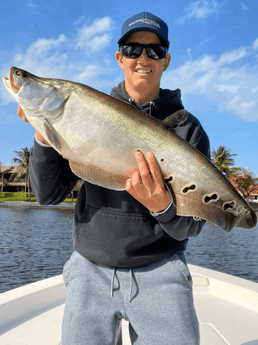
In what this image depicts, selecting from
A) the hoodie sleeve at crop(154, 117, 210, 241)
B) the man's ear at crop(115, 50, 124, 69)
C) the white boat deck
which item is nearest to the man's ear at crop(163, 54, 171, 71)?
the man's ear at crop(115, 50, 124, 69)

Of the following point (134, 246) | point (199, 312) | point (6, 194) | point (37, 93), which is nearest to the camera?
point (37, 93)

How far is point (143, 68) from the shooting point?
91.7 inches

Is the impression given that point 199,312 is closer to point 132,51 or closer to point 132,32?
point 132,51

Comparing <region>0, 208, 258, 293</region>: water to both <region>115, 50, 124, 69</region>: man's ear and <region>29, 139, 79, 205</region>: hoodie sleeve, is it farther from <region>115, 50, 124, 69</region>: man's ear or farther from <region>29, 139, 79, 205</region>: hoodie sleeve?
<region>115, 50, 124, 69</region>: man's ear

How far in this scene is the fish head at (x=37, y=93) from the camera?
1.96 m

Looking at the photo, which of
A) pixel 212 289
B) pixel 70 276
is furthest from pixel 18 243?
pixel 70 276

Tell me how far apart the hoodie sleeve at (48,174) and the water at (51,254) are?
41.3 feet

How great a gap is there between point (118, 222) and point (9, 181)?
8771cm

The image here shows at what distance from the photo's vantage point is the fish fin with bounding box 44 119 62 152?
1.93m

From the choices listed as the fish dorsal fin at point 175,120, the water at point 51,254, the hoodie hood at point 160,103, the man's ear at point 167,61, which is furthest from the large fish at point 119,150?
the water at point 51,254

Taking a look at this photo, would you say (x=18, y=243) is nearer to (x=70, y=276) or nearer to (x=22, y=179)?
(x=70, y=276)

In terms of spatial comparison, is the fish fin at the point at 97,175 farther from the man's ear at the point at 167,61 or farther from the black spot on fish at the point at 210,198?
the man's ear at the point at 167,61

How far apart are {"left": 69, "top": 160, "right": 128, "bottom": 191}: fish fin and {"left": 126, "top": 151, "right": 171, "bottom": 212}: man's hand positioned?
0.08 meters

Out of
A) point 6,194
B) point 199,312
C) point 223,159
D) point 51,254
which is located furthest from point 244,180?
point 199,312
